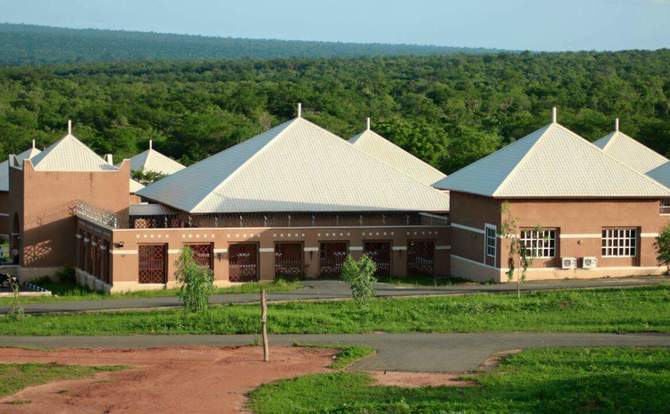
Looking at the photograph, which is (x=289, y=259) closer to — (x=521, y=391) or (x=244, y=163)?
(x=244, y=163)

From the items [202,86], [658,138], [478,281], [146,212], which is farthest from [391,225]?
[202,86]

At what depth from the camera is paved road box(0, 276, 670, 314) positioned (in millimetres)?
42719

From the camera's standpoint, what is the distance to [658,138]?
284 ft

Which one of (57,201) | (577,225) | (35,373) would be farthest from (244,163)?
(35,373)

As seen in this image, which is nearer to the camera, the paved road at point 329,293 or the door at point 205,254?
the paved road at point 329,293

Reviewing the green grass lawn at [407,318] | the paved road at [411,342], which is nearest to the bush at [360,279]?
the green grass lawn at [407,318]

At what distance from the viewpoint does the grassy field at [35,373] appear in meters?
29.2

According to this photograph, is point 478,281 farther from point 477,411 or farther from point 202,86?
point 202,86

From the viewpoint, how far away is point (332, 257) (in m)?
49.9

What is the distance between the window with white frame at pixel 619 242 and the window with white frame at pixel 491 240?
3.94m

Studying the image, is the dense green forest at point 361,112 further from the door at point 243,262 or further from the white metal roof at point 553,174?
the door at point 243,262

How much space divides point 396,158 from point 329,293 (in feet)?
55.2

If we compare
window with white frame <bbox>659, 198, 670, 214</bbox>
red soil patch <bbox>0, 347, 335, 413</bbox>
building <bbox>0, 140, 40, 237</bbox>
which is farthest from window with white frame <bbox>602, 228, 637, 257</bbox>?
building <bbox>0, 140, 40, 237</bbox>

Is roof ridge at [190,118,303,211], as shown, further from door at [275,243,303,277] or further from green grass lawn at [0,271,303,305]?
green grass lawn at [0,271,303,305]
